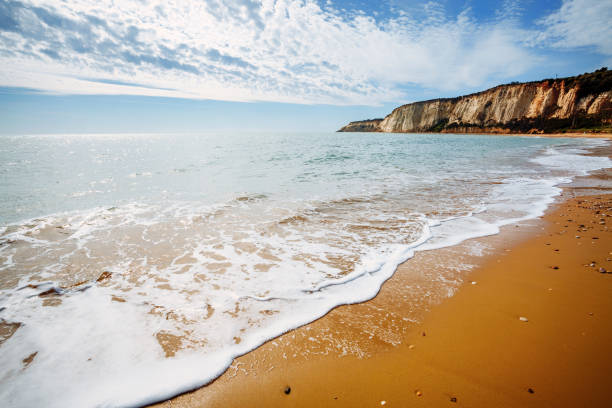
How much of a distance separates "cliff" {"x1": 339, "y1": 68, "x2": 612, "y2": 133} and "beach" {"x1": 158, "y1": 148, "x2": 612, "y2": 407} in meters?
87.7

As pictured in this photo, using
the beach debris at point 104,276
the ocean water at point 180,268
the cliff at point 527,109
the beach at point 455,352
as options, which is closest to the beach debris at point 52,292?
the ocean water at point 180,268

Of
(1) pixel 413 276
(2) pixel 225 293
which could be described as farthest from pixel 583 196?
(2) pixel 225 293

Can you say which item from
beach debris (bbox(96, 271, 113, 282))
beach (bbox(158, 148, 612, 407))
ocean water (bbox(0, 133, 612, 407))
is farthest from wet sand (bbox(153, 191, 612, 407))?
beach debris (bbox(96, 271, 113, 282))

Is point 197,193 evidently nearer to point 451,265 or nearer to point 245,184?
point 245,184

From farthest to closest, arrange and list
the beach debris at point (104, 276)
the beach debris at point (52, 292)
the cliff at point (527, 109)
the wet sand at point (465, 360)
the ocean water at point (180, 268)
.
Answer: the cliff at point (527, 109), the beach debris at point (104, 276), the beach debris at point (52, 292), the ocean water at point (180, 268), the wet sand at point (465, 360)

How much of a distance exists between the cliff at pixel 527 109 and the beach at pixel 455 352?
87.7 metres

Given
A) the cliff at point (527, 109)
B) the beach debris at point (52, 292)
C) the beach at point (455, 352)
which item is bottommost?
the beach debris at point (52, 292)

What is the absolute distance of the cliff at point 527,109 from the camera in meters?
62.4

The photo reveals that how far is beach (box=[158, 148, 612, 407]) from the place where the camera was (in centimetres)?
196

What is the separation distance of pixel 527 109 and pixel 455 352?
337 ft

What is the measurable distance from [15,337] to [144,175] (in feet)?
41.7

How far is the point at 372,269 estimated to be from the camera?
392 centimetres

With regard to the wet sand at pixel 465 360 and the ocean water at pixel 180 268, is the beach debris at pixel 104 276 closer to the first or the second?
the ocean water at pixel 180 268

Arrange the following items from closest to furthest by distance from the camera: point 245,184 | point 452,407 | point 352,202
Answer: point 452,407
point 352,202
point 245,184
